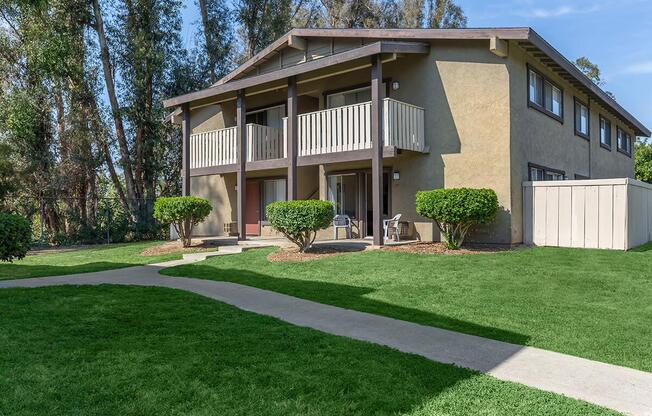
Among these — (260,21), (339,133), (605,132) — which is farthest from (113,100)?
(605,132)

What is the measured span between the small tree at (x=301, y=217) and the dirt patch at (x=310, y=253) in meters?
0.40

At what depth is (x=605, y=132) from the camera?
21.6 m

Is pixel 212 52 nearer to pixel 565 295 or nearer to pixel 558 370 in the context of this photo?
pixel 565 295

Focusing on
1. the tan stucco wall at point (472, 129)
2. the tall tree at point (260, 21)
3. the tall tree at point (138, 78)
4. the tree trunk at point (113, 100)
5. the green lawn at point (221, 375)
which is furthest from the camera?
the tall tree at point (260, 21)

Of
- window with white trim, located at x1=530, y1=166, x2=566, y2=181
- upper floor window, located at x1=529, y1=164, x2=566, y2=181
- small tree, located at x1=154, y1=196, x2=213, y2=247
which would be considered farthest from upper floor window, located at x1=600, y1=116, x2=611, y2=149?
small tree, located at x1=154, y1=196, x2=213, y2=247

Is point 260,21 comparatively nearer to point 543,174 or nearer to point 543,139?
point 543,139

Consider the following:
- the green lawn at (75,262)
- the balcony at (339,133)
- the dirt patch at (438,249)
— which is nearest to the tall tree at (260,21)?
the balcony at (339,133)

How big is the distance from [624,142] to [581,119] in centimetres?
839

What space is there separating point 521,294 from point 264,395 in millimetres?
5369

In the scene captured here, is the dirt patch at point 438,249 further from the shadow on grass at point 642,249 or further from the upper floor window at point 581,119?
the upper floor window at point 581,119

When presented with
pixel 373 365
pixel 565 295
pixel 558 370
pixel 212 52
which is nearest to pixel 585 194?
pixel 565 295

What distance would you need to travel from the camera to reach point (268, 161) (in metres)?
16.2

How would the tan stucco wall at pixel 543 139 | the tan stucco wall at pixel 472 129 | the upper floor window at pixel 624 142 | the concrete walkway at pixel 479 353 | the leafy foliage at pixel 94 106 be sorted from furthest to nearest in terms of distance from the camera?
the upper floor window at pixel 624 142, the leafy foliage at pixel 94 106, the tan stucco wall at pixel 543 139, the tan stucco wall at pixel 472 129, the concrete walkway at pixel 479 353

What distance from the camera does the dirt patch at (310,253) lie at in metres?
11.8
